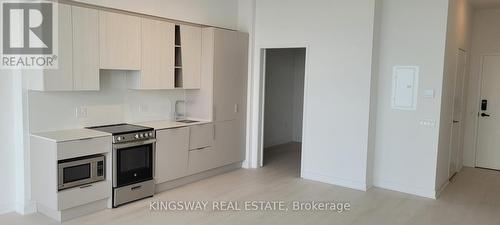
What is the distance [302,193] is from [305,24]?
2.41 meters

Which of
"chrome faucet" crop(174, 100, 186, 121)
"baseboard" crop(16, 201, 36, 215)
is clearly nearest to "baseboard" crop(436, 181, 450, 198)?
"chrome faucet" crop(174, 100, 186, 121)

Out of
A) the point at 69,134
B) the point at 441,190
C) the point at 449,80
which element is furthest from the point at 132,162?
the point at 449,80

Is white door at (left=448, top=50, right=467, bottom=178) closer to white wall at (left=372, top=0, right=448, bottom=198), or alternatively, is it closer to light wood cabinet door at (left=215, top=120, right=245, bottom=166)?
white wall at (left=372, top=0, right=448, bottom=198)

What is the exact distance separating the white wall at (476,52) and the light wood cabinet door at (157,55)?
5.16 m

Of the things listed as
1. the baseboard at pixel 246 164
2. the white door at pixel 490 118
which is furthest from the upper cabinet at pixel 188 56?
the white door at pixel 490 118

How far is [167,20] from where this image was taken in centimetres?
526

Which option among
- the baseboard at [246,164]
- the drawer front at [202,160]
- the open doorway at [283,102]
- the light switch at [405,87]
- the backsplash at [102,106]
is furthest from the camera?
the open doorway at [283,102]

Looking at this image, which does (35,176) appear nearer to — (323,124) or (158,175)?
(158,175)

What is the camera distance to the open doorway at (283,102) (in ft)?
27.6

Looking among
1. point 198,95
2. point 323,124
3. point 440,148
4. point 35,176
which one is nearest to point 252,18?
point 198,95

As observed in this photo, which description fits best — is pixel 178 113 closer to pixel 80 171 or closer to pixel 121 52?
pixel 121 52

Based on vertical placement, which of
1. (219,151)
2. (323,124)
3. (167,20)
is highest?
(167,20)

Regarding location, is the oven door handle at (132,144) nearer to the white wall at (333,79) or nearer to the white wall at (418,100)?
the white wall at (333,79)

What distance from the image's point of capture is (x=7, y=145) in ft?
13.5
